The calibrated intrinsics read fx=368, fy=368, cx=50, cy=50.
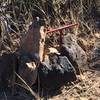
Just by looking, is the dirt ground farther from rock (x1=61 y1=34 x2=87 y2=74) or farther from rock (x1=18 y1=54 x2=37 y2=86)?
rock (x1=18 y1=54 x2=37 y2=86)

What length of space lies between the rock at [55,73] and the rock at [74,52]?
102 millimetres

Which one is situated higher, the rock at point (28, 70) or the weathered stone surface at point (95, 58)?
the rock at point (28, 70)

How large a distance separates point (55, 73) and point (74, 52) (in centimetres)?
29

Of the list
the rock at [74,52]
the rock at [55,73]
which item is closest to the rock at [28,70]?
the rock at [55,73]

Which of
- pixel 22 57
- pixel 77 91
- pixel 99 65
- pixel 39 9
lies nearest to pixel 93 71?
pixel 99 65

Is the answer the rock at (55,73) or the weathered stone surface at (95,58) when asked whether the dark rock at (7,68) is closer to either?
the rock at (55,73)

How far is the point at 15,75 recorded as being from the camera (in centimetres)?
277

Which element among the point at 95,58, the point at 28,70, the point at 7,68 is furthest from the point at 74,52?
the point at 7,68

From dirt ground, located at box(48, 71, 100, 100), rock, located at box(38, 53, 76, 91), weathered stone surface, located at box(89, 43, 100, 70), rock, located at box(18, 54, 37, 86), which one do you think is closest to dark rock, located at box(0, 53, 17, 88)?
rock, located at box(18, 54, 37, 86)

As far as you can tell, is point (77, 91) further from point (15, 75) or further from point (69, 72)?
point (15, 75)

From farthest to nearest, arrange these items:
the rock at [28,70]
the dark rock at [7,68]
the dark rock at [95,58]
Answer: the dark rock at [95,58] < the dark rock at [7,68] < the rock at [28,70]

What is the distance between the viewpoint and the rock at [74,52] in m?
2.89

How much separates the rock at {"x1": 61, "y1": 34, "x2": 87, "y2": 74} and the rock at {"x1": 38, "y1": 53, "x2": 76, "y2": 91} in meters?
0.10

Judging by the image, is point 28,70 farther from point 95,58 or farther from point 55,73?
point 95,58
